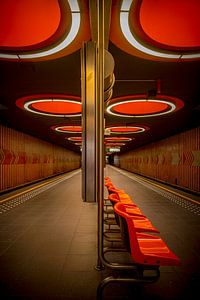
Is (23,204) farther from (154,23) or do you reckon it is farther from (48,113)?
(154,23)

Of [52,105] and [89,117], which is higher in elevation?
[52,105]

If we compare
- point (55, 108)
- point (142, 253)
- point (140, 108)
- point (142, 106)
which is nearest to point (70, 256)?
point (142, 253)

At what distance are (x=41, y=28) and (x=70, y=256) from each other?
3349 mm

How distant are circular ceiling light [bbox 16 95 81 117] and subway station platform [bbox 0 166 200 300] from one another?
335 centimetres

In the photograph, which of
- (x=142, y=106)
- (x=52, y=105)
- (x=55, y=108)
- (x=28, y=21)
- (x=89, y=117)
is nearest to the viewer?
(x=89, y=117)

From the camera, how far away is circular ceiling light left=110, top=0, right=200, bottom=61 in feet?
7.74

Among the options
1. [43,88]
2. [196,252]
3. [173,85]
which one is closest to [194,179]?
[173,85]

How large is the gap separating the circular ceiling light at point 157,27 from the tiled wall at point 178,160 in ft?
23.9

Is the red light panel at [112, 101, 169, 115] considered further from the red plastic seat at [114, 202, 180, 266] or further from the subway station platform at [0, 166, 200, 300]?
the red plastic seat at [114, 202, 180, 266]

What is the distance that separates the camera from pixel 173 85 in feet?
17.4

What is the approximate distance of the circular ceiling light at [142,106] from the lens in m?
6.43

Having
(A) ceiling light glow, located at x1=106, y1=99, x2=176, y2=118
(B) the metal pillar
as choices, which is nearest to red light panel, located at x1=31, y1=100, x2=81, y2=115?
(A) ceiling light glow, located at x1=106, y1=99, x2=176, y2=118

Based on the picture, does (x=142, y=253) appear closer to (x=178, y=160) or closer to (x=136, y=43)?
(x=136, y=43)

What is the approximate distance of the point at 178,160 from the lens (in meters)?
11.8
